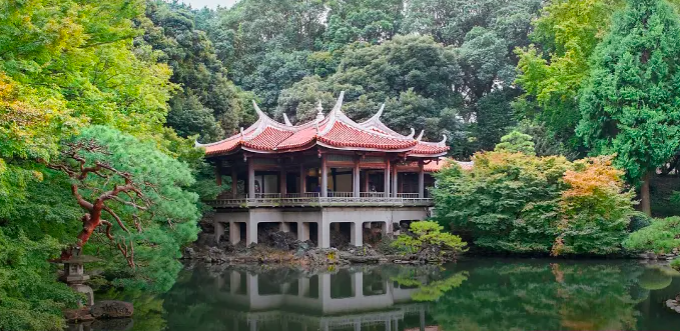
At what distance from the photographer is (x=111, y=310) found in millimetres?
12094

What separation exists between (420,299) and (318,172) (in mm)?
13300

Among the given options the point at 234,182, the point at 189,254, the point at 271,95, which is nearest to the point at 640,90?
the point at 234,182

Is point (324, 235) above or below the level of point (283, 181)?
below

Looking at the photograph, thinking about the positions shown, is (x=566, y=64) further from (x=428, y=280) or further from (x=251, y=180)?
(x=428, y=280)

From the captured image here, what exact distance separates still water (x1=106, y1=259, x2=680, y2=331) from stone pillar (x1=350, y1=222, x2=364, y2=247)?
2.83 m

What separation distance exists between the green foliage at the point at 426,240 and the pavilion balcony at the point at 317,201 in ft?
6.91

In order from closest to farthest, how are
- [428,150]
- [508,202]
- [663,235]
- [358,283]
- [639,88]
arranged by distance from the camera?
1. [663,235]
2. [358,283]
3. [508,202]
4. [639,88]
5. [428,150]

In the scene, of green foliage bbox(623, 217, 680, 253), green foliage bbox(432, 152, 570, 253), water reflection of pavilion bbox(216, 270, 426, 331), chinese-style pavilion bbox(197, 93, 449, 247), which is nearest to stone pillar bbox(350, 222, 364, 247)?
chinese-style pavilion bbox(197, 93, 449, 247)

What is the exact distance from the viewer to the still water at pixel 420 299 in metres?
12.1

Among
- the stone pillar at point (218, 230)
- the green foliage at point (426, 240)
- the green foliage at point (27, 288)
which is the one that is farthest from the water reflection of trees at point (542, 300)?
the stone pillar at point (218, 230)

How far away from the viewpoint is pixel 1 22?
10.2 m

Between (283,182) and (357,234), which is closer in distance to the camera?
(357,234)

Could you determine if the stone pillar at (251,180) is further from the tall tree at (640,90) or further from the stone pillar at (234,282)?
the tall tree at (640,90)

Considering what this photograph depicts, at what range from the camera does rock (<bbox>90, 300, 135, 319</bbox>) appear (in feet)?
39.1
